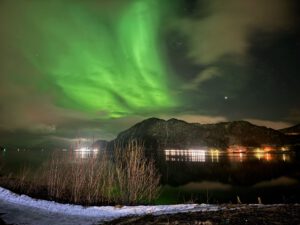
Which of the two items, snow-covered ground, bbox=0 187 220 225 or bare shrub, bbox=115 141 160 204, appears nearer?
snow-covered ground, bbox=0 187 220 225

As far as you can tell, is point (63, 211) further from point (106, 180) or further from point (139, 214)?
point (106, 180)

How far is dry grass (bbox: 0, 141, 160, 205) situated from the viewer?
20.0 metres

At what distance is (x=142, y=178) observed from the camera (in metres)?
20.2

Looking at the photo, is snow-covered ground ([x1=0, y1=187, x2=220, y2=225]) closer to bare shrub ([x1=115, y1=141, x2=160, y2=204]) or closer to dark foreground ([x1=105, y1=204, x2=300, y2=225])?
dark foreground ([x1=105, y1=204, x2=300, y2=225])

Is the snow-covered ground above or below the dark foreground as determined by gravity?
below

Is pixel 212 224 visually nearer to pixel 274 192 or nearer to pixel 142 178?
pixel 142 178

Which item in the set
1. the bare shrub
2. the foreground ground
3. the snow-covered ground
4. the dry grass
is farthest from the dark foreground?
the dry grass

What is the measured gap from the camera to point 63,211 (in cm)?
1530

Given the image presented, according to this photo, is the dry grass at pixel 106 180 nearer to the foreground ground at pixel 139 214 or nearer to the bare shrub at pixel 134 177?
the bare shrub at pixel 134 177

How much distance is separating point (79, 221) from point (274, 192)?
215 feet

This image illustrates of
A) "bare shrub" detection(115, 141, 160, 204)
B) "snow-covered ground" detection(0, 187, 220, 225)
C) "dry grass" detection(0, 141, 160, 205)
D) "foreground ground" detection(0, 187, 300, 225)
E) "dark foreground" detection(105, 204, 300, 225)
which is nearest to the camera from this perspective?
"dark foreground" detection(105, 204, 300, 225)

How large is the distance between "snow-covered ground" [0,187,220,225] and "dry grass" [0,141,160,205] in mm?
4146

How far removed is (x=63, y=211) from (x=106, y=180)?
6.73 m

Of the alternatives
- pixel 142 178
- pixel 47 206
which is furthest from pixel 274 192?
pixel 47 206
